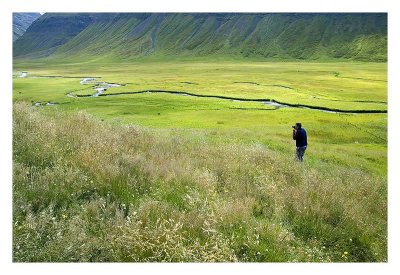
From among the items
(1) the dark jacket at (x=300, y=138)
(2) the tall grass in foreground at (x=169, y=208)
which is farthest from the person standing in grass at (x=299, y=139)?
(2) the tall grass in foreground at (x=169, y=208)

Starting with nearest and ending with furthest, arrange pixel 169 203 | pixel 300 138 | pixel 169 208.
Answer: pixel 169 208 < pixel 169 203 < pixel 300 138

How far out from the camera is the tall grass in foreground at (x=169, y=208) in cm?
637

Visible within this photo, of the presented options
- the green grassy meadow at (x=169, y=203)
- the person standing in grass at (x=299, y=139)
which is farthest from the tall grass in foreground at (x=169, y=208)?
the person standing in grass at (x=299, y=139)

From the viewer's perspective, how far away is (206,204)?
7453 mm

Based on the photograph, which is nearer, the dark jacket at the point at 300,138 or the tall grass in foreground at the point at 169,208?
the tall grass in foreground at the point at 169,208

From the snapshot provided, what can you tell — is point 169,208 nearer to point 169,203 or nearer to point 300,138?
point 169,203

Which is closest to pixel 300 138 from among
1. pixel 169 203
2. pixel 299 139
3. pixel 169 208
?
pixel 299 139

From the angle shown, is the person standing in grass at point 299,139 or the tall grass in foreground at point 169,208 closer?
the tall grass in foreground at point 169,208

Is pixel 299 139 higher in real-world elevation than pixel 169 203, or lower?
higher

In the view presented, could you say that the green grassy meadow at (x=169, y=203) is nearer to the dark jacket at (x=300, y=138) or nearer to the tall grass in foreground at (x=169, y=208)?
the tall grass in foreground at (x=169, y=208)

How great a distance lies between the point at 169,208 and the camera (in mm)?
7191

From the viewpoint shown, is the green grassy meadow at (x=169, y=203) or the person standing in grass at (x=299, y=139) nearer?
the green grassy meadow at (x=169, y=203)

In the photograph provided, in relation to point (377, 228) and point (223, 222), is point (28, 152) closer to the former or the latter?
point (223, 222)
